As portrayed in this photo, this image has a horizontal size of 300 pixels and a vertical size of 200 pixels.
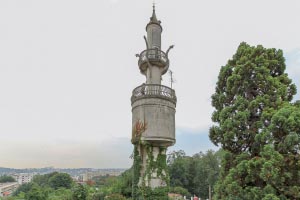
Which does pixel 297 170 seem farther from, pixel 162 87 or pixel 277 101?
pixel 162 87

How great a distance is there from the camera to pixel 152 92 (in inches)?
478

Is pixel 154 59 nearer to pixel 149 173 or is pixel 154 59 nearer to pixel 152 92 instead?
pixel 152 92


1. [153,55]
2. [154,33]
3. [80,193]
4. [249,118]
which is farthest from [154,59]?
[80,193]

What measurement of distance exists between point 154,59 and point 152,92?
2.27 metres

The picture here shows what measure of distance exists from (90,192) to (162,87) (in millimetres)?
10897

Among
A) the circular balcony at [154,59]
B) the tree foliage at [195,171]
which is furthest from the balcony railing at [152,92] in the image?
the tree foliage at [195,171]

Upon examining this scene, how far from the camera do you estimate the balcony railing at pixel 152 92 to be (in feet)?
39.7

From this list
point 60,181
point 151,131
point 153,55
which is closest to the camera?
point 151,131

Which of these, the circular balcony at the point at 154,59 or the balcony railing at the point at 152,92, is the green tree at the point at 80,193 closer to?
the balcony railing at the point at 152,92

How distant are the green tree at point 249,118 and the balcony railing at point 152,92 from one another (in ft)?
8.25

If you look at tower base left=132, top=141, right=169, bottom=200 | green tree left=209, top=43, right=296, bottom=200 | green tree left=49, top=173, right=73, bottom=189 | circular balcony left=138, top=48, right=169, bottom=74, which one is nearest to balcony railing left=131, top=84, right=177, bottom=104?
circular balcony left=138, top=48, right=169, bottom=74

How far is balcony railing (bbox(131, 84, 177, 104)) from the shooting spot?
39.7 feet

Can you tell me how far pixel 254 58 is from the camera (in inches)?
429

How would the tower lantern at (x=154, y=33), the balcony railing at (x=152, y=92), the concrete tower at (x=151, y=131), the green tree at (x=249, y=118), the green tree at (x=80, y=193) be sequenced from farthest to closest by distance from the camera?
the green tree at (x=80, y=193) < the tower lantern at (x=154, y=33) < the balcony railing at (x=152, y=92) < the concrete tower at (x=151, y=131) < the green tree at (x=249, y=118)
